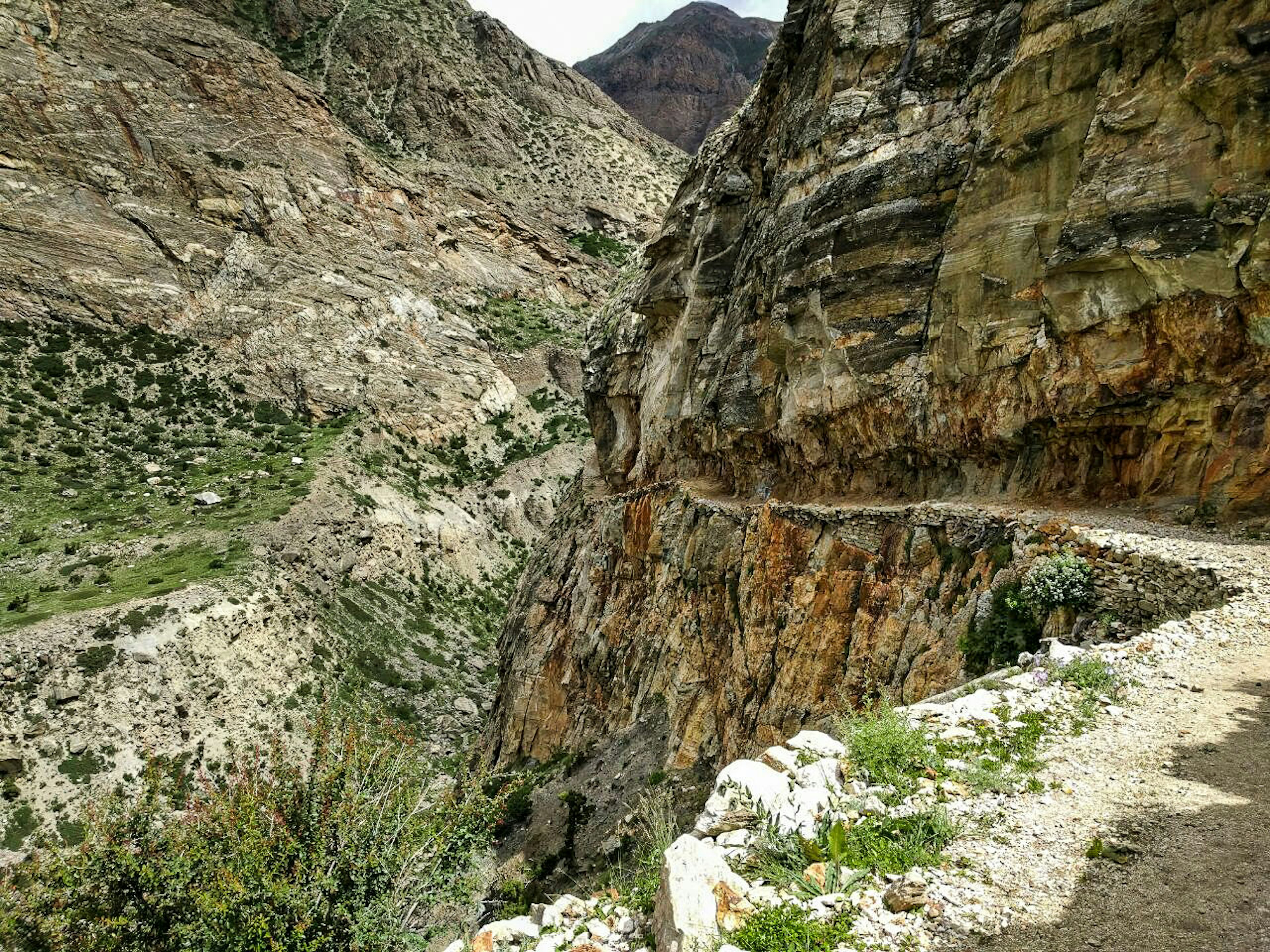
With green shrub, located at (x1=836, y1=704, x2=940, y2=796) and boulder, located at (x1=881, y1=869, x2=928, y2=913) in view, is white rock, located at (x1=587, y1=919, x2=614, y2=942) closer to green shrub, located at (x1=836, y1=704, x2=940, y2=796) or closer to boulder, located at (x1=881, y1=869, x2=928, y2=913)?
boulder, located at (x1=881, y1=869, x2=928, y2=913)

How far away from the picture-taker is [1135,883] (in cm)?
485

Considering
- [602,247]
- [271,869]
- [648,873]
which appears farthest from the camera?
[602,247]

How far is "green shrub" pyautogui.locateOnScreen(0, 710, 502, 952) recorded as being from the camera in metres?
6.96

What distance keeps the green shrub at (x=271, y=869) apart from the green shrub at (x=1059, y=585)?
9.62 meters

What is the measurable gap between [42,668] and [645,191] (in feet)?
354

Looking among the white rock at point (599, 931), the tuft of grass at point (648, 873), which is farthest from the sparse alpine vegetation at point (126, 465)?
the white rock at point (599, 931)

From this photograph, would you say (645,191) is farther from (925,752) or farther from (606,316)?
(925,752)

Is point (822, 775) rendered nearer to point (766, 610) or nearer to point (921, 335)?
point (766, 610)

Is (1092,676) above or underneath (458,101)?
underneath

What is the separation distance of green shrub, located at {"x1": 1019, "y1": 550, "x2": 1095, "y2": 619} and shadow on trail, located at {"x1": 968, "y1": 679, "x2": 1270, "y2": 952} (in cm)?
466

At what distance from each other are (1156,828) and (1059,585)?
6.08m

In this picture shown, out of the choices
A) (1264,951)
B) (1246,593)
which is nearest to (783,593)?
(1246,593)

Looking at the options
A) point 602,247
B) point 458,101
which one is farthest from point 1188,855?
point 458,101

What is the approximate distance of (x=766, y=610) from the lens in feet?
62.4
